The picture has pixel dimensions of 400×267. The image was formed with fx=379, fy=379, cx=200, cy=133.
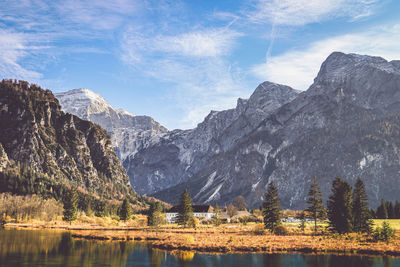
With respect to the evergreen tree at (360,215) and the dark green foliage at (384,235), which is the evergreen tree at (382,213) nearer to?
the evergreen tree at (360,215)

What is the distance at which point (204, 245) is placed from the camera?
6912cm

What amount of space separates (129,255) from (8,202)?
136758 millimetres

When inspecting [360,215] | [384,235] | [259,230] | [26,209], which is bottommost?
[259,230]

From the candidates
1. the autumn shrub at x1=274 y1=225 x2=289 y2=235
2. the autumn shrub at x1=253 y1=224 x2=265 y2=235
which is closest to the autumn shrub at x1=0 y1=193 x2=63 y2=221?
the autumn shrub at x1=253 y1=224 x2=265 y2=235

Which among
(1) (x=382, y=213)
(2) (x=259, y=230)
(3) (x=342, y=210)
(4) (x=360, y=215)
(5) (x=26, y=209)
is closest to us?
(4) (x=360, y=215)

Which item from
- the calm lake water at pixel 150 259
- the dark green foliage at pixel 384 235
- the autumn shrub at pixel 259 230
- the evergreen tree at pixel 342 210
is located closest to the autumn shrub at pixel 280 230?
the autumn shrub at pixel 259 230

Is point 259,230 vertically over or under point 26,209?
under

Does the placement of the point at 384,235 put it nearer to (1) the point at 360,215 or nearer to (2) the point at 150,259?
(1) the point at 360,215

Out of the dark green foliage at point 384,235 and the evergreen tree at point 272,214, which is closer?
the dark green foliage at point 384,235

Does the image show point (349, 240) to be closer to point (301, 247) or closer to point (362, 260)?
point (301, 247)

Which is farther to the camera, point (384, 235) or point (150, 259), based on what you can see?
point (384, 235)

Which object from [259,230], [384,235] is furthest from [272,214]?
[384,235]

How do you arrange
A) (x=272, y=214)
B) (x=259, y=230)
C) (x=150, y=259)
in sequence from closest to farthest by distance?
(x=150, y=259) < (x=259, y=230) < (x=272, y=214)

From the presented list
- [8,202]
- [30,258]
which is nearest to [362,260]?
[30,258]
